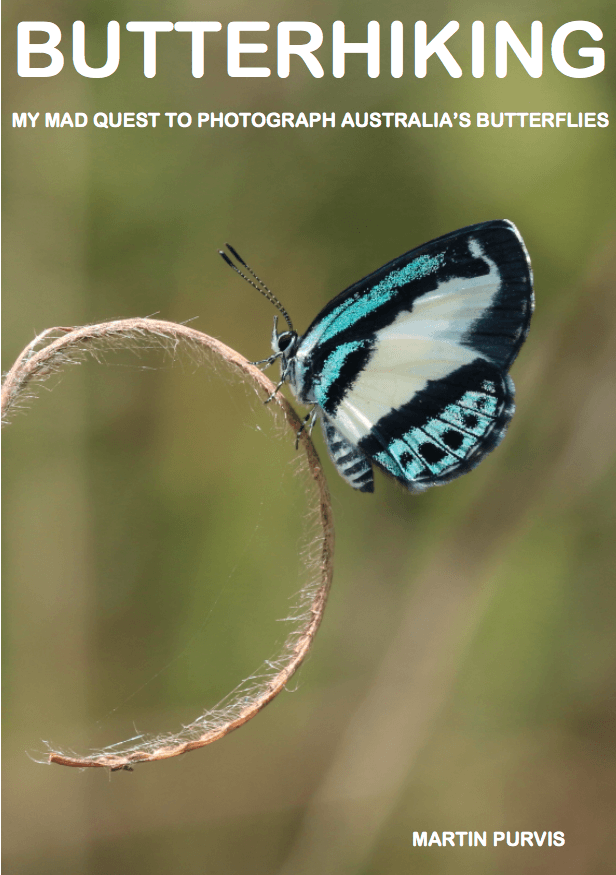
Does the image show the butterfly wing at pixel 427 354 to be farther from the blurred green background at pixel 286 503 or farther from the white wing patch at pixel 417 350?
the blurred green background at pixel 286 503

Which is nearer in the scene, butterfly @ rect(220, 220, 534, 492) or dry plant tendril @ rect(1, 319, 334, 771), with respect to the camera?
dry plant tendril @ rect(1, 319, 334, 771)

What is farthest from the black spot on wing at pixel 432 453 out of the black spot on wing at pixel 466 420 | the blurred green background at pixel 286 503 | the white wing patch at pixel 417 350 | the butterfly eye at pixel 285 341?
the blurred green background at pixel 286 503

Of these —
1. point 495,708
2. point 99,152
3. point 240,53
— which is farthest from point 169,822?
point 240,53

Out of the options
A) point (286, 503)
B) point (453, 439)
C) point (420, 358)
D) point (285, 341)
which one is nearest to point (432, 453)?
point (453, 439)

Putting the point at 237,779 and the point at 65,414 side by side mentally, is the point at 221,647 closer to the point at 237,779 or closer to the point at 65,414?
the point at 237,779

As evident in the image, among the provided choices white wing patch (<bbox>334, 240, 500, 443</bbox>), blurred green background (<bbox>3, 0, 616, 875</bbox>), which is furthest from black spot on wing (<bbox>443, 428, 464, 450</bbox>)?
blurred green background (<bbox>3, 0, 616, 875</bbox>)

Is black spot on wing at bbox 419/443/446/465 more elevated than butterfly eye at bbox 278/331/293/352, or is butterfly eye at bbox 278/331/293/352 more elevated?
butterfly eye at bbox 278/331/293/352

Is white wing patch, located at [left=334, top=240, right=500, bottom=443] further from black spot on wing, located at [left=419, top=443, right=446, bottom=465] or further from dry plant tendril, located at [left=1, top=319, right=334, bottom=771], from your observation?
dry plant tendril, located at [left=1, top=319, right=334, bottom=771]
